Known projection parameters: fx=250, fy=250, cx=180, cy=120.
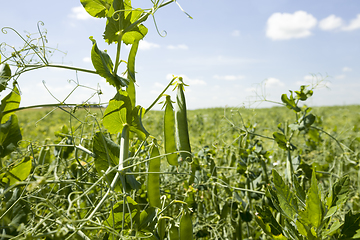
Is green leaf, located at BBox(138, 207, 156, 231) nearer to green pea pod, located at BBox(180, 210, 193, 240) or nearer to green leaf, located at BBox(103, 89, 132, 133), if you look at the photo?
green pea pod, located at BBox(180, 210, 193, 240)

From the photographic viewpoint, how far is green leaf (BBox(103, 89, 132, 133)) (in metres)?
0.68

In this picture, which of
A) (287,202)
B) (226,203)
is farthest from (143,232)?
(226,203)

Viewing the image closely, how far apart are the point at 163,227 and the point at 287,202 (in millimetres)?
373

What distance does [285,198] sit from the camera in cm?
71

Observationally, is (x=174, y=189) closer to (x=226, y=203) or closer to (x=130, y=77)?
(x=226, y=203)

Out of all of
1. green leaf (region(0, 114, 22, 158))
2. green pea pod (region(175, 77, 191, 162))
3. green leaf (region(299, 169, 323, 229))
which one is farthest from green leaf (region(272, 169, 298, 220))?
green leaf (region(0, 114, 22, 158))

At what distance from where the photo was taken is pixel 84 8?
2.33 ft

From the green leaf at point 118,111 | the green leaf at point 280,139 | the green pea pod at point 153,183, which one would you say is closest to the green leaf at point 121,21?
the green leaf at point 118,111

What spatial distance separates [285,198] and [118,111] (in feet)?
1.74

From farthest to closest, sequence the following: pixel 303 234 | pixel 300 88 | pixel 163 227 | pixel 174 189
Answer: pixel 174 189 < pixel 300 88 < pixel 163 227 < pixel 303 234

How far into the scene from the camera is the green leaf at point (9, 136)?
0.84 meters

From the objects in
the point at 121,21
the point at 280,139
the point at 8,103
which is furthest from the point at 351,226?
the point at 8,103

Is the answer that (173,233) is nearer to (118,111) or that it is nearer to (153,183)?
(153,183)

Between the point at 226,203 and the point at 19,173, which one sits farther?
the point at 226,203
